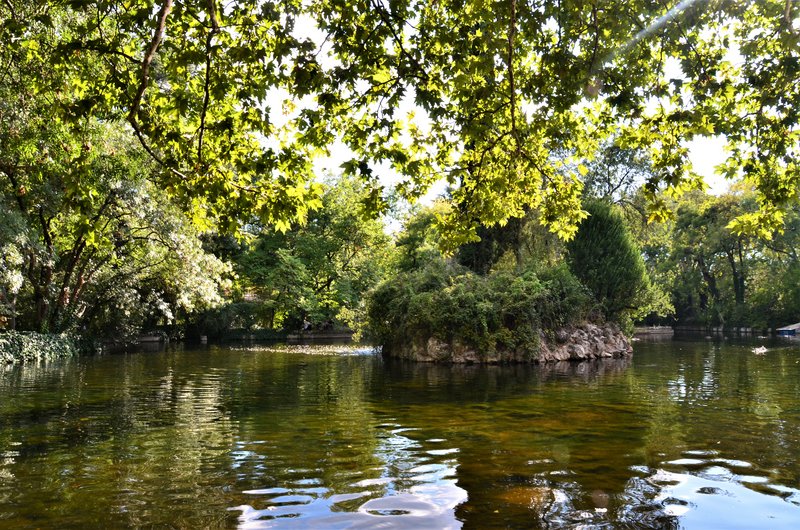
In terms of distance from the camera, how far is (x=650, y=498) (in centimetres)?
623

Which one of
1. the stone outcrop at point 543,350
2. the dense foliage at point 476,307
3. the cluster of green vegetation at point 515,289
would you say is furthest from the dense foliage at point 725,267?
the dense foliage at point 476,307

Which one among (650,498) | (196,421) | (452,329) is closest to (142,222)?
(452,329)

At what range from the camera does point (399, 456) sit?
8.11 m

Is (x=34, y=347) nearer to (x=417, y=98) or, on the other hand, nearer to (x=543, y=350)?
(x=543, y=350)

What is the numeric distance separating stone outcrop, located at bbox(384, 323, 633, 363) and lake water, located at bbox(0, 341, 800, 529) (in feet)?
33.3

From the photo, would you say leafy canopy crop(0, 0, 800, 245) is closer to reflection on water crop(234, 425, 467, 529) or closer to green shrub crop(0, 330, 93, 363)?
reflection on water crop(234, 425, 467, 529)

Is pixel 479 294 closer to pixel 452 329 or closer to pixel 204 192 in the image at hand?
pixel 452 329

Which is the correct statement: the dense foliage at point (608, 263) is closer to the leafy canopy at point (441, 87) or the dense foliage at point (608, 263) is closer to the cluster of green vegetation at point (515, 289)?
the cluster of green vegetation at point (515, 289)

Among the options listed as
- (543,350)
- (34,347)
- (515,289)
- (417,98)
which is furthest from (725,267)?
(417,98)

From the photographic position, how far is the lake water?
5723 mm

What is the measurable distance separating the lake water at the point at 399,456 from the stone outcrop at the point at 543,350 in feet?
33.3

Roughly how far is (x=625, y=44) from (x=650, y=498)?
22.6 ft

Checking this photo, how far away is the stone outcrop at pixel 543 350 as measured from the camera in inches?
1068

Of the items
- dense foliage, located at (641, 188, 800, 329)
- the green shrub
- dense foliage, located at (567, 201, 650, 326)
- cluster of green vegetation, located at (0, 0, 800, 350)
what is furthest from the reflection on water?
dense foliage, located at (641, 188, 800, 329)
